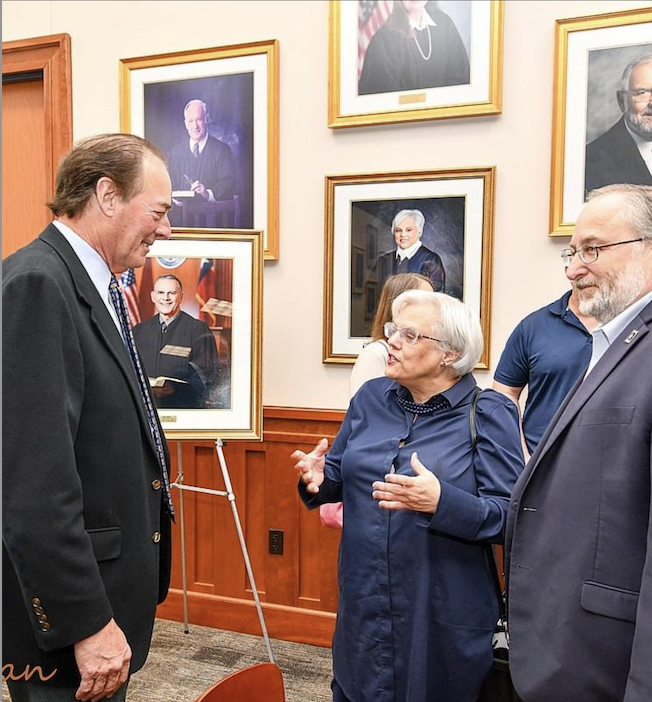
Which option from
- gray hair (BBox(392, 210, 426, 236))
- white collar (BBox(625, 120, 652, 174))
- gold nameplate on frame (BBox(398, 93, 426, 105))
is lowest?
gray hair (BBox(392, 210, 426, 236))

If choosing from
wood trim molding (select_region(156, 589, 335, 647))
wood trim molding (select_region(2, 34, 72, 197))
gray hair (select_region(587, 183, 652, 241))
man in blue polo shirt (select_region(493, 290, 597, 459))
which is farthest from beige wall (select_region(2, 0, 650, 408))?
gray hair (select_region(587, 183, 652, 241))

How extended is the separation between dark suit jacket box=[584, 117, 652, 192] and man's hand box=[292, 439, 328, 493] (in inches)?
65.5

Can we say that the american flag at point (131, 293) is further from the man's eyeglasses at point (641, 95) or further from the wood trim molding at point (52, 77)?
the man's eyeglasses at point (641, 95)

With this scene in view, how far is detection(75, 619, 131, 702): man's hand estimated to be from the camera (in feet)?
→ 4.06

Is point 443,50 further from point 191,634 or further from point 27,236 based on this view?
point 191,634

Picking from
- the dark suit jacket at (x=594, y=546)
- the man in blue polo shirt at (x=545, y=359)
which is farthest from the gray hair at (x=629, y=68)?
the dark suit jacket at (x=594, y=546)

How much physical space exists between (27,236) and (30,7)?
4.04 ft

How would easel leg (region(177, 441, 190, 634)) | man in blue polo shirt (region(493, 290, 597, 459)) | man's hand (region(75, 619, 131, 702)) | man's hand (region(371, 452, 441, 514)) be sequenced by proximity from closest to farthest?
man's hand (region(75, 619, 131, 702)) < man's hand (region(371, 452, 441, 514)) < man in blue polo shirt (region(493, 290, 597, 459)) < easel leg (region(177, 441, 190, 634))

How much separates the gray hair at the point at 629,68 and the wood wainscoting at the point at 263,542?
1.84 m

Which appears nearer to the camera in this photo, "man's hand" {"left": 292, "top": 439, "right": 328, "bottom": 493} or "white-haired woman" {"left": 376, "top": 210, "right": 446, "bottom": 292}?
"man's hand" {"left": 292, "top": 439, "right": 328, "bottom": 493}

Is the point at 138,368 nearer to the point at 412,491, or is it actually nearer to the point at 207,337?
the point at 412,491

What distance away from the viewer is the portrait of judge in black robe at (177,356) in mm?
2873

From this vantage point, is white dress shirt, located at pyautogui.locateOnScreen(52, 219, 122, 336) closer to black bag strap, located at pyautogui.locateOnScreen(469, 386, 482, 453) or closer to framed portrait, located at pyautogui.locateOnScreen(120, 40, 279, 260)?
black bag strap, located at pyautogui.locateOnScreen(469, 386, 482, 453)

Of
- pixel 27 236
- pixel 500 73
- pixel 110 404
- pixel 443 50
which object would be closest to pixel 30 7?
pixel 27 236
